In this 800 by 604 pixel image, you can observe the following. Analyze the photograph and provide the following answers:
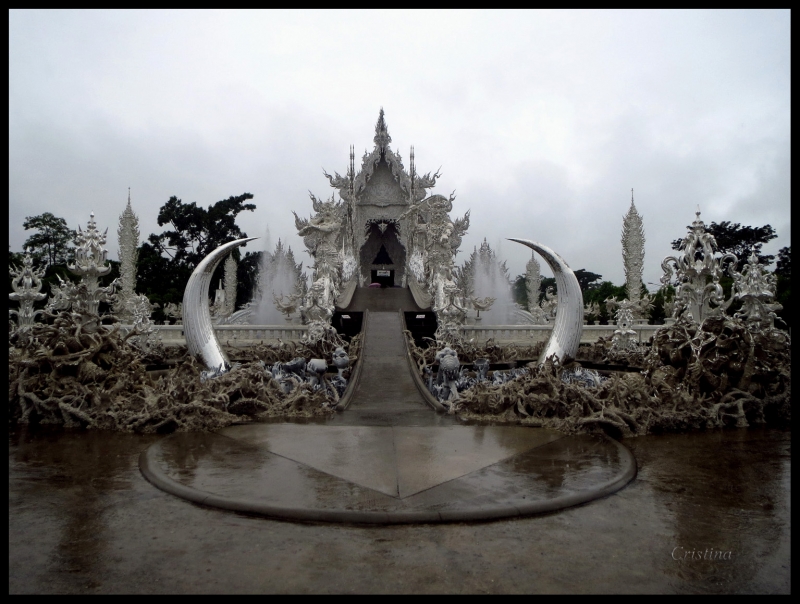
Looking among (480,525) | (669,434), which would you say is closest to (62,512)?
(480,525)

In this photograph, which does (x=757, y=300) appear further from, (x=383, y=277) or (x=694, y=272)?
(x=383, y=277)

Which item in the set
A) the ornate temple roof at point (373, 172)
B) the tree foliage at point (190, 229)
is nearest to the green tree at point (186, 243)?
the tree foliage at point (190, 229)

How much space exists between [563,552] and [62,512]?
326 cm

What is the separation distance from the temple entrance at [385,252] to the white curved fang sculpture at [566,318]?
18.5 meters

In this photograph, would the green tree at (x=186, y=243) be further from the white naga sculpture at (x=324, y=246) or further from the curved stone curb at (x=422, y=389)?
the curved stone curb at (x=422, y=389)

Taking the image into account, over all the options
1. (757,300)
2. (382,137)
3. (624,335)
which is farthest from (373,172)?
(757,300)

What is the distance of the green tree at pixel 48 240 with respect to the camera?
99.5ft

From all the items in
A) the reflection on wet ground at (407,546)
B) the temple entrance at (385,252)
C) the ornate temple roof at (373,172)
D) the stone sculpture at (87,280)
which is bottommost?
the reflection on wet ground at (407,546)

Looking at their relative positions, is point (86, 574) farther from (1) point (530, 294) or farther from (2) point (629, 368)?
(1) point (530, 294)

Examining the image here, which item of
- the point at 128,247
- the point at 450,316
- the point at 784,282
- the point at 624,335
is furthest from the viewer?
the point at 128,247

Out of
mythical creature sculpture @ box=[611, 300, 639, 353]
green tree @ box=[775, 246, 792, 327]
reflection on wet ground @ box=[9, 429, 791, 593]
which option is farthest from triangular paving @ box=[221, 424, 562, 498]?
A: green tree @ box=[775, 246, 792, 327]

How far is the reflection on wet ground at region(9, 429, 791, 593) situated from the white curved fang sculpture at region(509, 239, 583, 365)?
504 centimetres

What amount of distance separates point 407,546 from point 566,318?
7225 millimetres

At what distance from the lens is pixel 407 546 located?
332cm
